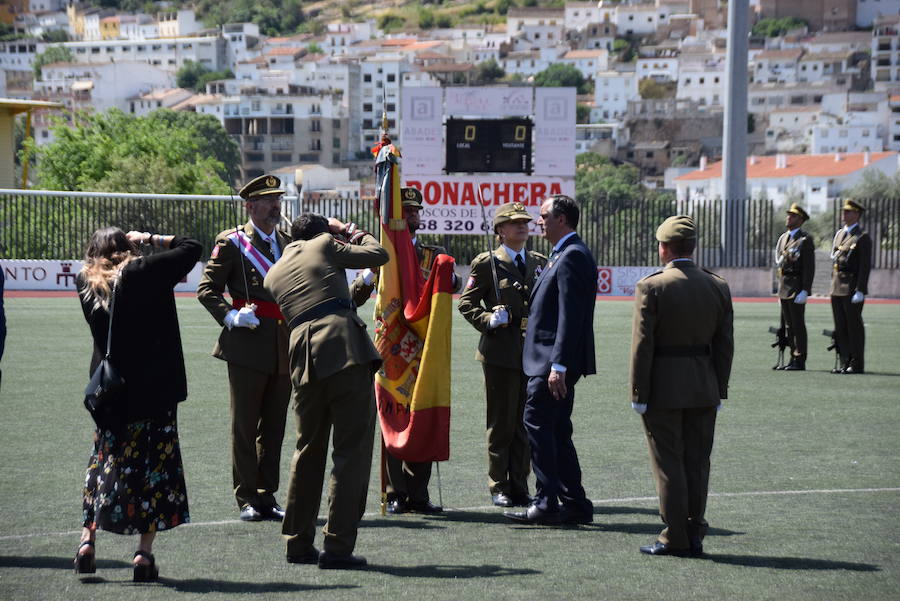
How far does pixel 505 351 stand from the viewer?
8.81m

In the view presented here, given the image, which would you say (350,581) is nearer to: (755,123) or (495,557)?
(495,557)

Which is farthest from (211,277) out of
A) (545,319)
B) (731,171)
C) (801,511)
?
(731,171)

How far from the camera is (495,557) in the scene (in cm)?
734

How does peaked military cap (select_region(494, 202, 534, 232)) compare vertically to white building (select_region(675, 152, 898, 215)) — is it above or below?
above

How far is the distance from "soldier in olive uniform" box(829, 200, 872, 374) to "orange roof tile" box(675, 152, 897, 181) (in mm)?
121750

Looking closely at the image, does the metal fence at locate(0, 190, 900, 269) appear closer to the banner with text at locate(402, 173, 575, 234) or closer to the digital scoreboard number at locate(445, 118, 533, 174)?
the banner with text at locate(402, 173, 575, 234)

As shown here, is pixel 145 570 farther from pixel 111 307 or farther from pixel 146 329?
pixel 111 307

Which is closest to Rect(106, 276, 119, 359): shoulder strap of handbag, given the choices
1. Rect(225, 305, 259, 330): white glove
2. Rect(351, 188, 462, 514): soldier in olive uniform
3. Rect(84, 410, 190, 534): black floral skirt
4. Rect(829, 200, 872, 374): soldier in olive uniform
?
Rect(84, 410, 190, 534): black floral skirt

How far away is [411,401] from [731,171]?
28.4 meters

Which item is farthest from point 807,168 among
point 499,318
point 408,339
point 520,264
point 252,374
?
point 252,374

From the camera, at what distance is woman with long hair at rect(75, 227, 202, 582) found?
6805mm

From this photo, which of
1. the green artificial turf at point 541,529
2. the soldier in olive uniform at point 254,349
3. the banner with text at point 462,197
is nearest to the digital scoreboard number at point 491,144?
the banner with text at point 462,197

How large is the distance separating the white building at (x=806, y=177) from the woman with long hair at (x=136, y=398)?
128622 mm

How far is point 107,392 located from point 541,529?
8.63 feet
